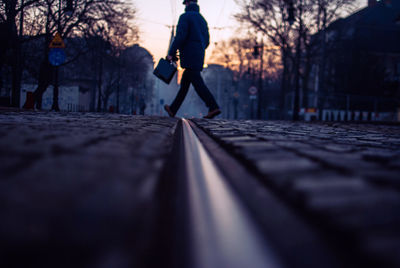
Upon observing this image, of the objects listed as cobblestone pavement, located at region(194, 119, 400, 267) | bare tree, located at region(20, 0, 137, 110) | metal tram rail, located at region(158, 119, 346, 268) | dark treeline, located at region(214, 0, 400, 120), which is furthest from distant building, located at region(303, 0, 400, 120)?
metal tram rail, located at region(158, 119, 346, 268)

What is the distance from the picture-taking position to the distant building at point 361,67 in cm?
2748

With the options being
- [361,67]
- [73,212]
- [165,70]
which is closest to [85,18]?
[165,70]

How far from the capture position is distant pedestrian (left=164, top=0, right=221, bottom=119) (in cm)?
669

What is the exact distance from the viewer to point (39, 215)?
482mm

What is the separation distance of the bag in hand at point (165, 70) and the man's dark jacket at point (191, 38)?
30 cm

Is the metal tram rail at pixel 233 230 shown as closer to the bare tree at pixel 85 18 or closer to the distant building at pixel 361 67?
the bare tree at pixel 85 18

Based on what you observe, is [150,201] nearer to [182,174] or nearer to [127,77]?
[182,174]

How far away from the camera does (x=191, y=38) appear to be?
6832mm

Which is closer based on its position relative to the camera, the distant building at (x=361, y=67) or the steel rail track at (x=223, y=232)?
the steel rail track at (x=223, y=232)

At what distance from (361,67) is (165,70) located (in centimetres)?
3315

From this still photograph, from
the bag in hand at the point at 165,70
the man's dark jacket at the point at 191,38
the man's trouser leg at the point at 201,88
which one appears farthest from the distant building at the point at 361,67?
the bag in hand at the point at 165,70

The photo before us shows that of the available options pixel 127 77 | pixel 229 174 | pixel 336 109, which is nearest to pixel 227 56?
pixel 127 77

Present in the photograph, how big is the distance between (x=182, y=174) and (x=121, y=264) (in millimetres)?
652

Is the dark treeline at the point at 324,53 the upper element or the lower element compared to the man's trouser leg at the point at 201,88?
upper
